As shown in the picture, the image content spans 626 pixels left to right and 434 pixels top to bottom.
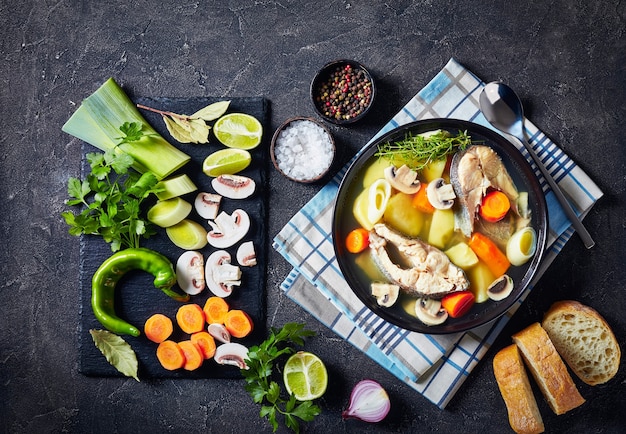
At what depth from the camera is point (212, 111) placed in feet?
9.02

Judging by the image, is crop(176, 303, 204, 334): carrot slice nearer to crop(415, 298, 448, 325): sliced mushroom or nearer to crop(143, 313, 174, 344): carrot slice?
crop(143, 313, 174, 344): carrot slice

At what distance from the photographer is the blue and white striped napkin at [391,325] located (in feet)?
8.64

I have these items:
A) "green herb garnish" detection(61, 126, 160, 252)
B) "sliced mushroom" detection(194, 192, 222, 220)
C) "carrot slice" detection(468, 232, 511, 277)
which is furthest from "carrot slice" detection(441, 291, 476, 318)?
"green herb garnish" detection(61, 126, 160, 252)

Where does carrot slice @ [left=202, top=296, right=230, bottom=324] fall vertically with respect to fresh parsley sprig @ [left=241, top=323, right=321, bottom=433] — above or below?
above

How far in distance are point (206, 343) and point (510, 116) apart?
1.64 metres

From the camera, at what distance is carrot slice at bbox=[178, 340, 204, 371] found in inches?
108

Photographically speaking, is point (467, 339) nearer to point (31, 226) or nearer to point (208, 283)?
point (208, 283)

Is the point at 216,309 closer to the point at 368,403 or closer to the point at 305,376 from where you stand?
the point at 305,376

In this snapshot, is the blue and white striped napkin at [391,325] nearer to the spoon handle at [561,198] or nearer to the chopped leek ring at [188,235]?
the spoon handle at [561,198]

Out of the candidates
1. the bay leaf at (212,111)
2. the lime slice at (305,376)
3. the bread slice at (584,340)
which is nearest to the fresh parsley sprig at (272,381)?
the lime slice at (305,376)

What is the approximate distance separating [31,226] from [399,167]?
1721 mm

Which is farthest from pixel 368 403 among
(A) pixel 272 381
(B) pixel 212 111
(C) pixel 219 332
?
(B) pixel 212 111

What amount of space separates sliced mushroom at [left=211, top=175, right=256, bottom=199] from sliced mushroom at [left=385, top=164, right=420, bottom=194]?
2.14 feet

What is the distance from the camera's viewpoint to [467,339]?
2.67 m
